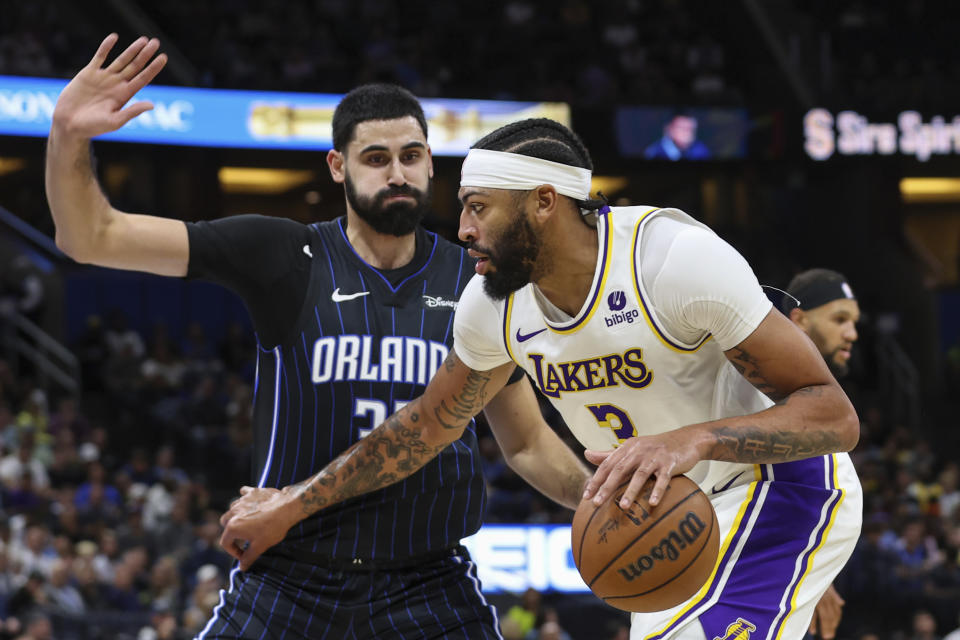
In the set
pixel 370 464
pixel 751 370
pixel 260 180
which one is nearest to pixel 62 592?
pixel 370 464

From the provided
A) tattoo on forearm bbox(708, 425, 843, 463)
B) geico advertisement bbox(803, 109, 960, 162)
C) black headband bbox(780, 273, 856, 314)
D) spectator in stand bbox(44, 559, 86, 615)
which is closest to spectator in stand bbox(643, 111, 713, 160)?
geico advertisement bbox(803, 109, 960, 162)

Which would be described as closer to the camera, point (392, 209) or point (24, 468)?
point (392, 209)

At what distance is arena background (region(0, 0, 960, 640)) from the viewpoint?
1364cm

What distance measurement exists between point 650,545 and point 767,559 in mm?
626

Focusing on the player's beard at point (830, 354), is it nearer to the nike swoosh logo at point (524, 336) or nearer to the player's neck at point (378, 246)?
the player's neck at point (378, 246)

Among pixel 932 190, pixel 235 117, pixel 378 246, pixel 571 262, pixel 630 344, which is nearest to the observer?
pixel 630 344

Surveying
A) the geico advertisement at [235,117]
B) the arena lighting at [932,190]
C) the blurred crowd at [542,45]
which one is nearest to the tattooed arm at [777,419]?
the geico advertisement at [235,117]

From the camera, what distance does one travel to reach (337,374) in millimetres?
4246

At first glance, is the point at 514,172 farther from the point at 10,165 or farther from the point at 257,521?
the point at 10,165

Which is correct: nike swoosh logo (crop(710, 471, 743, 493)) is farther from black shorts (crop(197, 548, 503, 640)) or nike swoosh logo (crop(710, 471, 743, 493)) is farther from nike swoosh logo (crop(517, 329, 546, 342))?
black shorts (crop(197, 548, 503, 640))

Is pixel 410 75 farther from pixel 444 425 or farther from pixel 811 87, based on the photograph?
pixel 444 425

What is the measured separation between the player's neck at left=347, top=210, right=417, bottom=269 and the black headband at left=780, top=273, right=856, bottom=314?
5.80ft

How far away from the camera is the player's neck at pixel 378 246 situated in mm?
4500

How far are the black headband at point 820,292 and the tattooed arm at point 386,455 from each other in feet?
6.09
